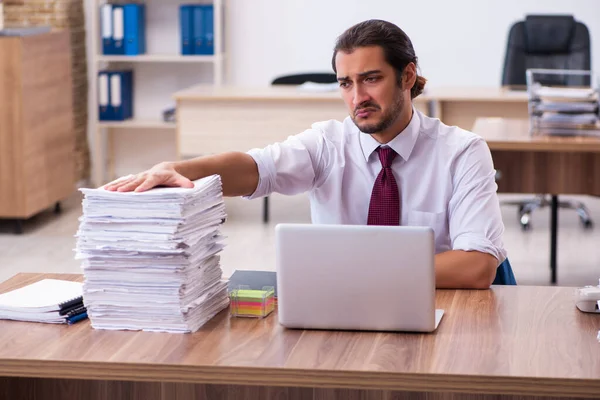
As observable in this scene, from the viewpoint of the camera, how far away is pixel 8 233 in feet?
17.9

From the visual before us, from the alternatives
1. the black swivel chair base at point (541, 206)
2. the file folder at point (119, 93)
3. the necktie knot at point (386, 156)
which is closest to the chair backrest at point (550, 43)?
the black swivel chair base at point (541, 206)

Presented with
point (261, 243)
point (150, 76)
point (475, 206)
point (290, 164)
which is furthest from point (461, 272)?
point (150, 76)

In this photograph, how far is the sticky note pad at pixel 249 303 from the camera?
1.81 meters

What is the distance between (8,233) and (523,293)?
13.2ft

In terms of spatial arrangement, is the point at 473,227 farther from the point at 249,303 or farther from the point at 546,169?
the point at 546,169

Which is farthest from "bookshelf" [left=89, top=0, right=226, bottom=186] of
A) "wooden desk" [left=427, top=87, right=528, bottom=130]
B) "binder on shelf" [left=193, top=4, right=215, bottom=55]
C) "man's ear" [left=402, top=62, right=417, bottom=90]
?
"man's ear" [left=402, top=62, right=417, bottom=90]

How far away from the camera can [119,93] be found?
6629 mm

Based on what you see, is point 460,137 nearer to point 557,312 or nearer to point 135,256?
point 557,312

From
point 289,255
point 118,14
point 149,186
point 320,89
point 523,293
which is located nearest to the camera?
point 289,255

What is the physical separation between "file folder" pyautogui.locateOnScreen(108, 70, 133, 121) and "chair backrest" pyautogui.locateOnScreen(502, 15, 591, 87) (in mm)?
2574

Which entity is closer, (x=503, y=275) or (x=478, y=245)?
(x=478, y=245)

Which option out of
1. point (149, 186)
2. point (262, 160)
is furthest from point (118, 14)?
point (149, 186)

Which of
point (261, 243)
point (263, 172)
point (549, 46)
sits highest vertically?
point (549, 46)

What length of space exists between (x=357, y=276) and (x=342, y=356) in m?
0.15
